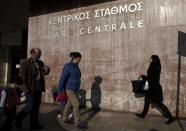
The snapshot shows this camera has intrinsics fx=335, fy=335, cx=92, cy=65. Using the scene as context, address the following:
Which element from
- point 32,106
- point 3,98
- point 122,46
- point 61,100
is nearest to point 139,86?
point 122,46

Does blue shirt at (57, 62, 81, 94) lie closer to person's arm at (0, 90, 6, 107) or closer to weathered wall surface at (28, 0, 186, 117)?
person's arm at (0, 90, 6, 107)

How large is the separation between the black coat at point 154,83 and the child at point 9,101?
3336mm

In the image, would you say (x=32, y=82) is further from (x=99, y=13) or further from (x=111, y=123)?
(x=99, y=13)

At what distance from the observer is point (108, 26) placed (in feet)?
34.5

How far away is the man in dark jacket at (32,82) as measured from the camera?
289 inches

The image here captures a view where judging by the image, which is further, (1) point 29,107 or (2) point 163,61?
(2) point 163,61

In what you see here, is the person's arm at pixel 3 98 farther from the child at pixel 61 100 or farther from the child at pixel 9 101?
the child at pixel 61 100

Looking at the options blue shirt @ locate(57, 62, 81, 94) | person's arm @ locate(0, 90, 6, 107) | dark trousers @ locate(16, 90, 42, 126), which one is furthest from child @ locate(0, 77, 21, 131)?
blue shirt @ locate(57, 62, 81, 94)

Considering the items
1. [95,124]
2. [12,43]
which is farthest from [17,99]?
[12,43]

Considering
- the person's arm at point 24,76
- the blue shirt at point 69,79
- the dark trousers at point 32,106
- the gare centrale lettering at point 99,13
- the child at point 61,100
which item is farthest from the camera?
the gare centrale lettering at point 99,13

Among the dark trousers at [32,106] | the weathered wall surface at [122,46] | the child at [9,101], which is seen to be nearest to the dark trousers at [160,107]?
the weathered wall surface at [122,46]

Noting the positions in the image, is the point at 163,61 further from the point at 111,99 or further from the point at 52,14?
the point at 52,14

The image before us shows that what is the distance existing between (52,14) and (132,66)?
12.9 feet

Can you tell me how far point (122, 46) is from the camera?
10172 millimetres
